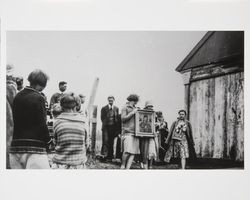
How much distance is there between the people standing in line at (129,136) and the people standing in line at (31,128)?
0.57m

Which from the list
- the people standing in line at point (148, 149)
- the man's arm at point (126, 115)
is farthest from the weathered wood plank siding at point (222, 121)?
the man's arm at point (126, 115)

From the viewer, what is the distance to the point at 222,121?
3.55 metres

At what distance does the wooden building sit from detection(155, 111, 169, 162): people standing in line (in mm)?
205

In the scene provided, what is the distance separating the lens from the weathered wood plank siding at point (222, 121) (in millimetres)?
3541

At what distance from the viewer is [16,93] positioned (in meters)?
3.52

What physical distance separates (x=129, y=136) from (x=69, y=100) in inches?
20.9

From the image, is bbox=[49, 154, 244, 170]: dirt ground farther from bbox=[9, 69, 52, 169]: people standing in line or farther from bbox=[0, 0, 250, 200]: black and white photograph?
bbox=[9, 69, 52, 169]: people standing in line

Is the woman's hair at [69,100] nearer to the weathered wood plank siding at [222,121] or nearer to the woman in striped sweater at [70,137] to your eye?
the woman in striped sweater at [70,137]

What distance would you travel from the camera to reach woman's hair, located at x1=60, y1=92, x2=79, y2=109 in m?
3.53
